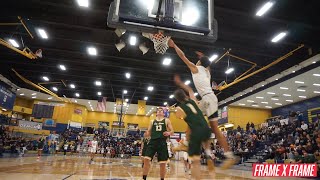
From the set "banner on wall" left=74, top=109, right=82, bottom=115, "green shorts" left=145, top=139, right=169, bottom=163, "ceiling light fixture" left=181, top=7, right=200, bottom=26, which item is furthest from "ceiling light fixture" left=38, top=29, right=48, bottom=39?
"banner on wall" left=74, top=109, right=82, bottom=115

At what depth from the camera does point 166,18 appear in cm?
609

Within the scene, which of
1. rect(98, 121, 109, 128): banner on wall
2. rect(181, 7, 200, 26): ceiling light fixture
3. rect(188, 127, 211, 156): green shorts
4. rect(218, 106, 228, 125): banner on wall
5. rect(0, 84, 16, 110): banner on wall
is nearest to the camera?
rect(188, 127, 211, 156): green shorts

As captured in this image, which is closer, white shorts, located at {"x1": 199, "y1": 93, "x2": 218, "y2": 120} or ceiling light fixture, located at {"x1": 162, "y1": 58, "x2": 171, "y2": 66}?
white shorts, located at {"x1": 199, "y1": 93, "x2": 218, "y2": 120}

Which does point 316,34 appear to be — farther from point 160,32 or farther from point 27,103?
point 27,103

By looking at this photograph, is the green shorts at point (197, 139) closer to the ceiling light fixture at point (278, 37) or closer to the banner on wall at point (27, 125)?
the ceiling light fixture at point (278, 37)

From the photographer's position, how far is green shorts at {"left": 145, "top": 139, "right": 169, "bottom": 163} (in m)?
5.31

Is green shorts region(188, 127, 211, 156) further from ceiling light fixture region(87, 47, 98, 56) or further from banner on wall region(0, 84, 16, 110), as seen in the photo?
banner on wall region(0, 84, 16, 110)

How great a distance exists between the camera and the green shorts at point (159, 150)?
531 cm

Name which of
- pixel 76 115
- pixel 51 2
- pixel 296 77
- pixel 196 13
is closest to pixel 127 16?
pixel 196 13

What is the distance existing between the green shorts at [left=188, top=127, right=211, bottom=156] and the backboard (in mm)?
3354

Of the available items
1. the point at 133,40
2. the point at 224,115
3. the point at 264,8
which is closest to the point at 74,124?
the point at 224,115

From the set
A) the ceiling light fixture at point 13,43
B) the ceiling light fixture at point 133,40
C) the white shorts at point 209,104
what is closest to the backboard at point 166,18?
the white shorts at point 209,104

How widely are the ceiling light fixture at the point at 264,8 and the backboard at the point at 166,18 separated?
5.13m

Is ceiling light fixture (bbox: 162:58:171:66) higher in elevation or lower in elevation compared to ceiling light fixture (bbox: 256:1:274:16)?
lower
